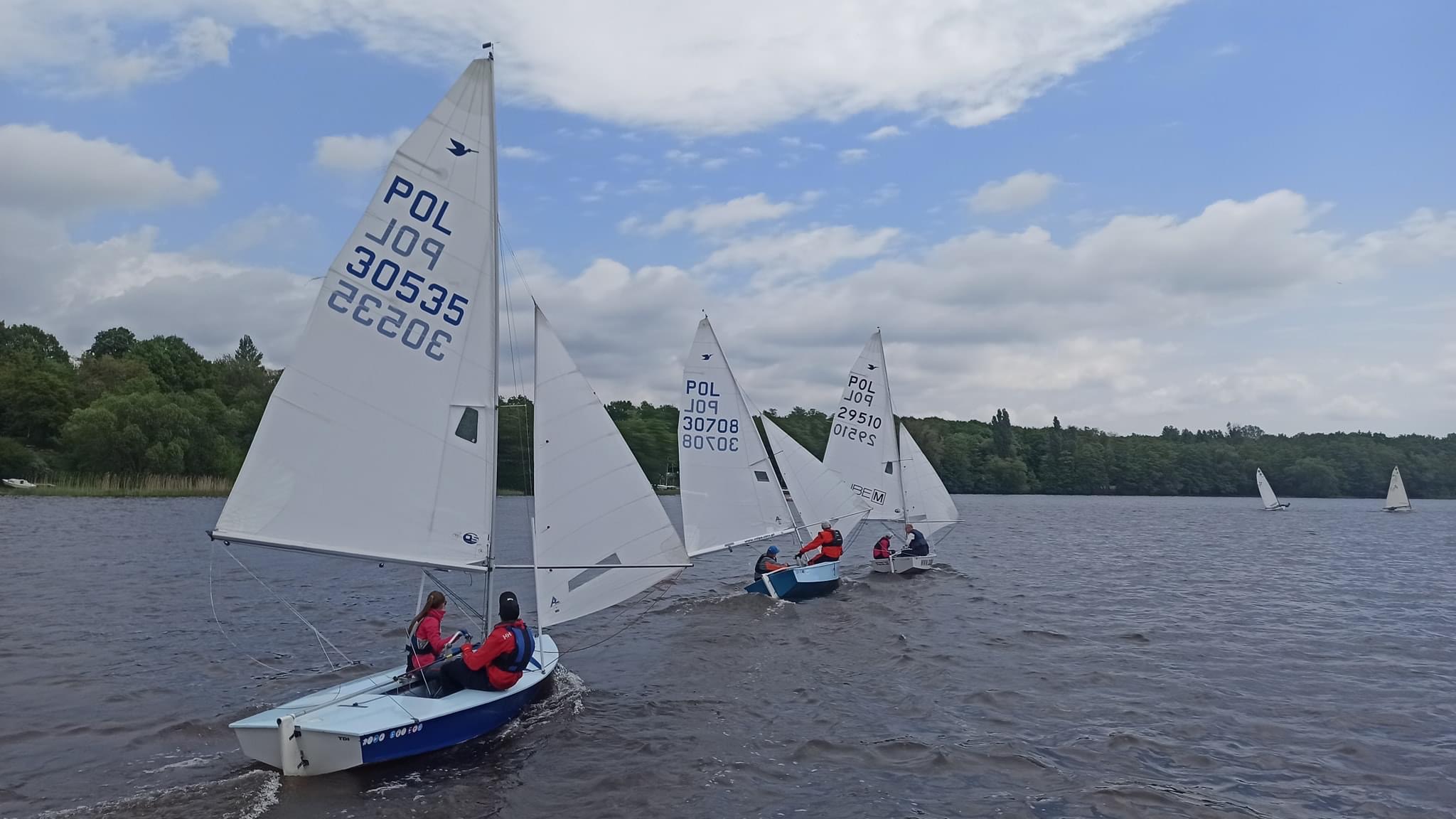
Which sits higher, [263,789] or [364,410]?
[364,410]

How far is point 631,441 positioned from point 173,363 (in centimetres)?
4435

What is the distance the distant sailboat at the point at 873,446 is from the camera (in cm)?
2605

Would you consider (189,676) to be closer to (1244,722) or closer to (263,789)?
(263,789)

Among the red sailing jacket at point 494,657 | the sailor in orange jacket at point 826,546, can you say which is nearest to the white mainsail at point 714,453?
the sailor in orange jacket at point 826,546

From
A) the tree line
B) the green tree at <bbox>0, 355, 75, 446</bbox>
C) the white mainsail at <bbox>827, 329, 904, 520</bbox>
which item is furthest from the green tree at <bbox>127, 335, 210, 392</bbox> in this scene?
the white mainsail at <bbox>827, 329, 904, 520</bbox>

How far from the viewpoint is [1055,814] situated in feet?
27.7

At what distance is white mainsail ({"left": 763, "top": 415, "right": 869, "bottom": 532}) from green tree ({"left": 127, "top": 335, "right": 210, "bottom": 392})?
247 feet

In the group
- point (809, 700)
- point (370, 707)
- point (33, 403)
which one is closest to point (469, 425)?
point (370, 707)

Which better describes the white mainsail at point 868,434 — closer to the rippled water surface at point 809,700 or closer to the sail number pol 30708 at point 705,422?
the rippled water surface at point 809,700

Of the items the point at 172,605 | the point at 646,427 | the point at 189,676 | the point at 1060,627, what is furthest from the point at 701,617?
the point at 646,427

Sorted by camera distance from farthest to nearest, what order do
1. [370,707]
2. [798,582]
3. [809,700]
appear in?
[798,582]
[809,700]
[370,707]

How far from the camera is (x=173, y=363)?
86.4 m

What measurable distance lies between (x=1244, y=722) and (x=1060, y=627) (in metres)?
6.74

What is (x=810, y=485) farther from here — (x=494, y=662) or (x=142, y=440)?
(x=142, y=440)
